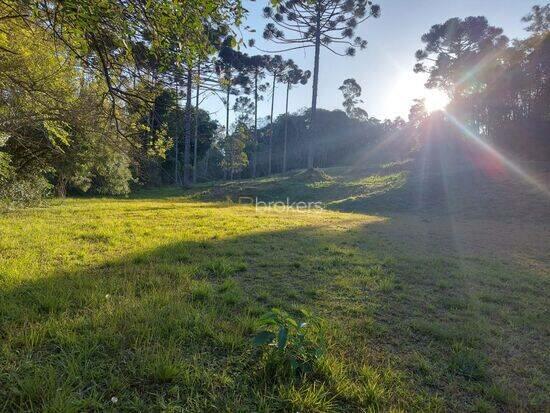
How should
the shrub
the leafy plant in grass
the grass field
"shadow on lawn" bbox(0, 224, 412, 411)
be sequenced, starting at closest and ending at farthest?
"shadow on lawn" bbox(0, 224, 412, 411) → the grass field → the leafy plant in grass → the shrub

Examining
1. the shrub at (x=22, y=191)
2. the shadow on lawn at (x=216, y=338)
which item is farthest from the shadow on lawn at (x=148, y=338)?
the shrub at (x=22, y=191)

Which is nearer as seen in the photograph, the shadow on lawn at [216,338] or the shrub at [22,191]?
the shadow on lawn at [216,338]

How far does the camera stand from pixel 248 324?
10.2ft

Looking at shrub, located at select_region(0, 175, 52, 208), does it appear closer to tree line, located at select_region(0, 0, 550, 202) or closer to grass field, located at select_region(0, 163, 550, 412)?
tree line, located at select_region(0, 0, 550, 202)

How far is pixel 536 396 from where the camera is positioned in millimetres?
2488

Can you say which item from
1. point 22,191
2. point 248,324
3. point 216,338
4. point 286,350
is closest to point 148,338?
point 216,338

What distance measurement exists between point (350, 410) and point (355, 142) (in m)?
62.2

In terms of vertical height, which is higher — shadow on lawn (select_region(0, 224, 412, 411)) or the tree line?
the tree line

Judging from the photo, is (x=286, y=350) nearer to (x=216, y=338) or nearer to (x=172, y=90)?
(x=216, y=338)

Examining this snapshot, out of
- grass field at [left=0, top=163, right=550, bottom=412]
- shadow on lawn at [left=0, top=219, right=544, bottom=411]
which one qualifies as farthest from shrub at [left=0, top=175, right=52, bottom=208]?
shadow on lawn at [left=0, top=219, right=544, bottom=411]

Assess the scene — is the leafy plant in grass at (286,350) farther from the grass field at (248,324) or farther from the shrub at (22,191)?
the shrub at (22,191)

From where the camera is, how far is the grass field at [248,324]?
2217mm

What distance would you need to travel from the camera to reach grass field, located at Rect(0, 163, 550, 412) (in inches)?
87.3

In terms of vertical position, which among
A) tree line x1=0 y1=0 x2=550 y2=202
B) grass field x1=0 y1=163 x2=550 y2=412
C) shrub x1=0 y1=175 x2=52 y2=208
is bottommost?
grass field x1=0 y1=163 x2=550 y2=412
